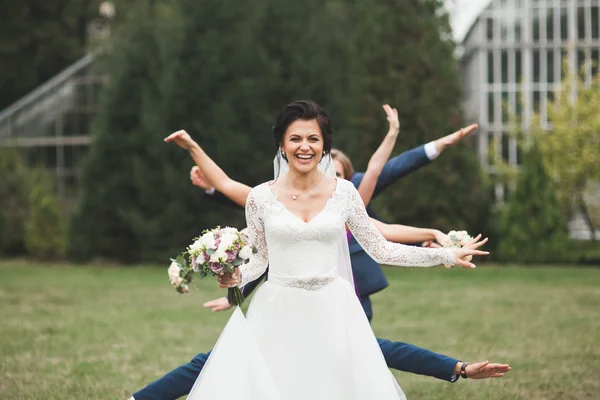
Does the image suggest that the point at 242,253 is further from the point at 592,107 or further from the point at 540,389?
the point at 592,107

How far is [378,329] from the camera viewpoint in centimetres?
1086

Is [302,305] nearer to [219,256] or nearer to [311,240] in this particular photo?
[311,240]

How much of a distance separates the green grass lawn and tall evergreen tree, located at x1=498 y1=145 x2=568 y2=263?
238 cm

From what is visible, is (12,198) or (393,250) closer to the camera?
(393,250)

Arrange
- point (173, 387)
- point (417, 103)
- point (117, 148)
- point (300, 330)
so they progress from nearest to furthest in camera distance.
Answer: point (300, 330) → point (173, 387) → point (417, 103) → point (117, 148)

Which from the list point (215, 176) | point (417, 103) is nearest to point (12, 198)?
point (417, 103)

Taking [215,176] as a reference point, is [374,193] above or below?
below

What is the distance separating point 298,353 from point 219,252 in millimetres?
655

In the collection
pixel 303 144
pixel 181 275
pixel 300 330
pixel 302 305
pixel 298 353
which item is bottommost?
pixel 298 353

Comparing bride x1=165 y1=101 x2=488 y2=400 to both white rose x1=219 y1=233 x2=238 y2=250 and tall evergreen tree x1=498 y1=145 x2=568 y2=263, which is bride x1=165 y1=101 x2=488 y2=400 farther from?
tall evergreen tree x1=498 y1=145 x2=568 y2=263

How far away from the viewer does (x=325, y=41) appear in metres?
22.9

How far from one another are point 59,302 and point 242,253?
406 inches

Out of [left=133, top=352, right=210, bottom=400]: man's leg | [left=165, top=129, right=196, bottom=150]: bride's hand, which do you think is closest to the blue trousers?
[left=133, top=352, right=210, bottom=400]: man's leg

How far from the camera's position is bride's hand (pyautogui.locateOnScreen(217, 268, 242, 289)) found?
4.84 meters
